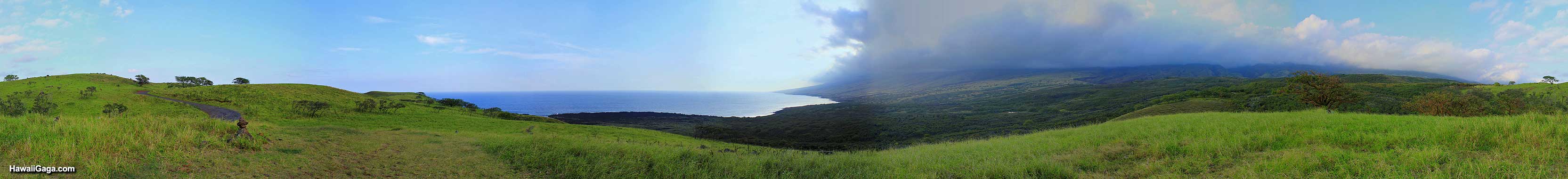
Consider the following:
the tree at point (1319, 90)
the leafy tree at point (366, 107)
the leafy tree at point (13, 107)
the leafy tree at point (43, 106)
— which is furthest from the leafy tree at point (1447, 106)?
the leafy tree at point (43, 106)

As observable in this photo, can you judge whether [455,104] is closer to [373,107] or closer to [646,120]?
[373,107]

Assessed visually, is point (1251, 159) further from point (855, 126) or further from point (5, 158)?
point (855, 126)

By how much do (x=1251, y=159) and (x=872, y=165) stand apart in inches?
289

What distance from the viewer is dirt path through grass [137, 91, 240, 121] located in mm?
35406

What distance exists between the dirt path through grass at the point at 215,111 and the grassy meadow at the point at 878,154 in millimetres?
32318

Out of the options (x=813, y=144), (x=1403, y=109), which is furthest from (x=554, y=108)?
(x=1403, y=109)

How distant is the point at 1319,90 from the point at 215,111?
253ft

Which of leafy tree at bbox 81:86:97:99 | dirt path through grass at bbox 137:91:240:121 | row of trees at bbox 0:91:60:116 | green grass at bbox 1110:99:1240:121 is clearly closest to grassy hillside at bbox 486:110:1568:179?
row of trees at bbox 0:91:60:116

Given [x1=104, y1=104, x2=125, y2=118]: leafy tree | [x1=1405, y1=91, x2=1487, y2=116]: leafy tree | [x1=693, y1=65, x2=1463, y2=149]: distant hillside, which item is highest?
[x1=104, y1=104, x2=125, y2=118]: leafy tree

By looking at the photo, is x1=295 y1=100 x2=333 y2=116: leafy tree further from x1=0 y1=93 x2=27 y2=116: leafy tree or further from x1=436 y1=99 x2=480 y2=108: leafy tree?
x1=436 y1=99 x2=480 y2=108: leafy tree

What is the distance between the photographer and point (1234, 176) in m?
7.65

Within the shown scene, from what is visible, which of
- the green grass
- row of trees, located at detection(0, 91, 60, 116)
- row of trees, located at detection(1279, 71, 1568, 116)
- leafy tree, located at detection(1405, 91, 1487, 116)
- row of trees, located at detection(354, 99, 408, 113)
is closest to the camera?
leafy tree, located at detection(1405, 91, 1487, 116)

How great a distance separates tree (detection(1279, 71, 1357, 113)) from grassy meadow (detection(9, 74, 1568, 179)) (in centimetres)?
1392

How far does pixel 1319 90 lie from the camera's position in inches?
972
